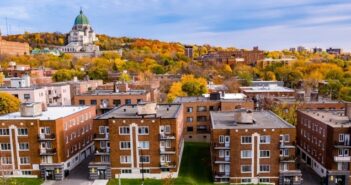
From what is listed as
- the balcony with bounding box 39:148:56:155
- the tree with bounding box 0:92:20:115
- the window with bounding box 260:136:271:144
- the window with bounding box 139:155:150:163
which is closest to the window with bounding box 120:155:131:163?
the window with bounding box 139:155:150:163

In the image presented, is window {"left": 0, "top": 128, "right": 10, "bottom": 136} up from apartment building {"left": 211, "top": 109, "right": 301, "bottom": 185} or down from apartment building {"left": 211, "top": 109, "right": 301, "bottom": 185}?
up

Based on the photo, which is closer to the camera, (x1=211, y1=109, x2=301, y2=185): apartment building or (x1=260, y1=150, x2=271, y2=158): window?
(x1=211, y1=109, x2=301, y2=185): apartment building

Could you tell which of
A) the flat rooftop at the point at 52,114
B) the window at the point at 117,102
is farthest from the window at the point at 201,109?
the flat rooftop at the point at 52,114

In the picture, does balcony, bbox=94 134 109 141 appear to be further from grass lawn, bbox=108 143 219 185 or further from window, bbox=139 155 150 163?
A: grass lawn, bbox=108 143 219 185

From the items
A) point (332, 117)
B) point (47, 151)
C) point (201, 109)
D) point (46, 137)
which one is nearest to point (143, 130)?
point (46, 137)

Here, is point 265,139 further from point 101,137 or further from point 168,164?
point 101,137

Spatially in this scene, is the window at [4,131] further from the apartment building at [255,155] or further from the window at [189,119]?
the window at [189,119]

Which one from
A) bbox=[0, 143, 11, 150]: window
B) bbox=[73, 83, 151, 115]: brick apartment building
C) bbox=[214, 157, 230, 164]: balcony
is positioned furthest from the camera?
bbox=[73, 83, 151, 115]: brick apartment building
